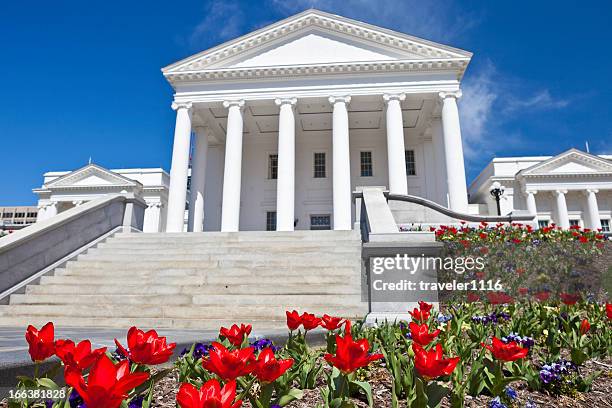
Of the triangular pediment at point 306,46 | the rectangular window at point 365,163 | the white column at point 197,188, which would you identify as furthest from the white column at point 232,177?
the rectangular window at point 365,163

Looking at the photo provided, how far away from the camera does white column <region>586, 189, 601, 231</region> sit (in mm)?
35312

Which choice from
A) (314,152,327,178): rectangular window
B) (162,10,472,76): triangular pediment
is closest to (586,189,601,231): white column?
(162,10,472,76): triangular pediment

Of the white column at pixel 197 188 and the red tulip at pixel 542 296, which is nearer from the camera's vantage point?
the red tulip at pixel 542 296

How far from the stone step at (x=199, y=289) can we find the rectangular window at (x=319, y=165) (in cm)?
2264

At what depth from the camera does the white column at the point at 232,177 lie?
22.6 meters

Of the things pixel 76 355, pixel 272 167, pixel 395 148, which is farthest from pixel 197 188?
pixel 76 355

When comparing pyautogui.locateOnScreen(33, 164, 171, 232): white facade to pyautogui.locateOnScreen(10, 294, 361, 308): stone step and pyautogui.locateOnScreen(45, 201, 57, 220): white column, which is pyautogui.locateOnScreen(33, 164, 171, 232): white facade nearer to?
pyautogui.locateOnScreen(45, 201, 57, 220): white column

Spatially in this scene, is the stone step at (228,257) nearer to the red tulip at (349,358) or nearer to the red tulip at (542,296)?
the red tulip at (542,296)

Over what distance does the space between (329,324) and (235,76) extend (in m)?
24.2

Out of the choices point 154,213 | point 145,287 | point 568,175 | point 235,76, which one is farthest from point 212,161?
point 568,175

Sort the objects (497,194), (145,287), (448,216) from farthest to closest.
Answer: (497,194), (448,216), (145,287)

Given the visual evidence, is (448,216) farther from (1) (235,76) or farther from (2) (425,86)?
(1) (235,76)

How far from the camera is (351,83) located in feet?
79.5

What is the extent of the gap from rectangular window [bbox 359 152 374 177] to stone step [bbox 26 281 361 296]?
75.1 feet
